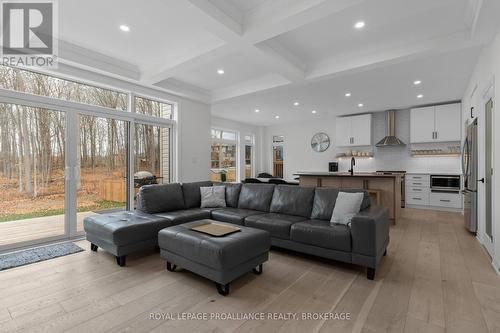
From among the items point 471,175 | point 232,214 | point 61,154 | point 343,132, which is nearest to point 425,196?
point 471,175

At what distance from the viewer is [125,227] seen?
2906 mm

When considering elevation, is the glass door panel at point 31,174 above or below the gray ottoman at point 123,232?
above

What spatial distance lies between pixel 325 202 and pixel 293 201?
497mm

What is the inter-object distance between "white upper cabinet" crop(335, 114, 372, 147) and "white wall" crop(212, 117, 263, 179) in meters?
3.27

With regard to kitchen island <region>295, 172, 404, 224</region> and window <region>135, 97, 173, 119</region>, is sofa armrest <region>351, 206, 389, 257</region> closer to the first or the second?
kitchen island <region>295, 172, 404, 224</region>

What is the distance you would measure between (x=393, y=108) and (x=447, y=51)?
3.81 meters

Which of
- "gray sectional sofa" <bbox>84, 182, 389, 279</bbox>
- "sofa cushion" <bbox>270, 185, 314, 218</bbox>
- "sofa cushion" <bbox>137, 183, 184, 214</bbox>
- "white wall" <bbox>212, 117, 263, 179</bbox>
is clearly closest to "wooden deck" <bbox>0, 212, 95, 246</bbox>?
"gray sectional sofa" <bbox>84, 182, 389, 279</bbox>

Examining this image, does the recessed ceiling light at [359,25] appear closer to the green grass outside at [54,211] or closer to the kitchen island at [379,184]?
the kitchen island at [379,184]

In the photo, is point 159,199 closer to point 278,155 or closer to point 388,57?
point 388,57

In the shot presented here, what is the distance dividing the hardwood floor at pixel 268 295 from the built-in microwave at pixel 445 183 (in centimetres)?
354

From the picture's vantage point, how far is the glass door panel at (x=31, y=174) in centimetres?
337

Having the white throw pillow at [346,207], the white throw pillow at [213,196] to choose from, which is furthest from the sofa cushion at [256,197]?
the white throw pillow at [346,207]

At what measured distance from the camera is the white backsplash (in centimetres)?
650

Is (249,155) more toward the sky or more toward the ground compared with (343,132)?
more toward the ground
